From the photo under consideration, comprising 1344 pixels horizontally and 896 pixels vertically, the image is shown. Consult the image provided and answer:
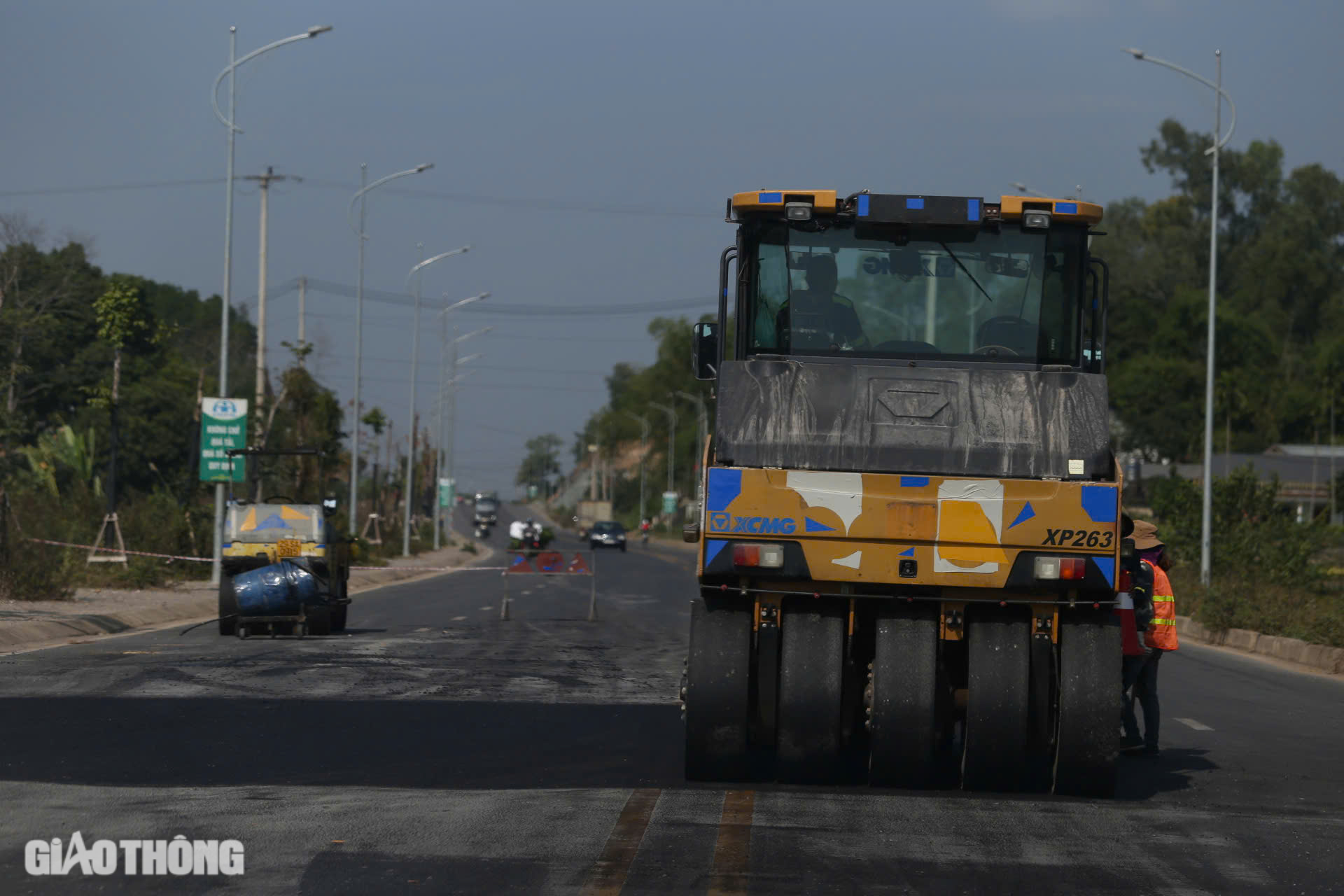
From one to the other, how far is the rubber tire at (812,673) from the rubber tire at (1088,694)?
1304mm

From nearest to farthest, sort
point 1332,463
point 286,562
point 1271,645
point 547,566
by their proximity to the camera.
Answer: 1. point 286,562
2. point 1271,645
3. point 547,566
4. point 1332,463

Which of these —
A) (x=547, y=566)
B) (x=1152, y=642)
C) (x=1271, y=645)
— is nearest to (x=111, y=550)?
(x=547, y=566)

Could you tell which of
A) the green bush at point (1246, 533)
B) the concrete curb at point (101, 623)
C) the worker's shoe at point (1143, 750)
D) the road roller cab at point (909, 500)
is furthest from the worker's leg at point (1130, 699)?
the green bush at point (1246, 533)

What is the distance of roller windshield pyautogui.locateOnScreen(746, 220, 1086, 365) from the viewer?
10484 mm

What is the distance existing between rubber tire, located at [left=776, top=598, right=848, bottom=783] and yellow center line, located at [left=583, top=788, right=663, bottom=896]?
0.91 m

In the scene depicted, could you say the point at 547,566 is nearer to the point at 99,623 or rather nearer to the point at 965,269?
the point at 99,623

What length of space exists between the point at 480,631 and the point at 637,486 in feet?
456

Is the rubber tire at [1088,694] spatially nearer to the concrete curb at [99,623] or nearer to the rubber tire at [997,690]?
the rubber tire at [997,690]

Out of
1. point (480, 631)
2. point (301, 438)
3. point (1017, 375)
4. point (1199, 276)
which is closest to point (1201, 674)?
point (480, 631)

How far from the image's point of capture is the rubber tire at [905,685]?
32.0 feet

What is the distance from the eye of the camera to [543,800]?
9.40m

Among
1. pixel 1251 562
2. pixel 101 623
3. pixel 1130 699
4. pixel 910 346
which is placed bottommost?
pixel 101 623

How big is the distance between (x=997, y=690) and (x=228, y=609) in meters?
14.7

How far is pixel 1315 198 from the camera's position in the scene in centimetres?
10281
